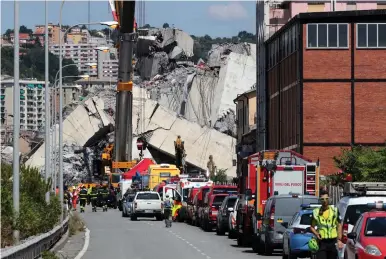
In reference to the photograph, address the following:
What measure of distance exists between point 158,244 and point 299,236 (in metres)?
11.9

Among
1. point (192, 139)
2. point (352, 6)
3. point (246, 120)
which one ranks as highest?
point (352, 6)

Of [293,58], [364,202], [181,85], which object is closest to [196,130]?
[181,85]

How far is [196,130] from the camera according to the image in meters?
137

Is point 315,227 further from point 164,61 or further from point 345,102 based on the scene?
point 164,61

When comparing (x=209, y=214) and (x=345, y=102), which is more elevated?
(x=345, y=102)

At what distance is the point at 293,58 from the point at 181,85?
76.6 m

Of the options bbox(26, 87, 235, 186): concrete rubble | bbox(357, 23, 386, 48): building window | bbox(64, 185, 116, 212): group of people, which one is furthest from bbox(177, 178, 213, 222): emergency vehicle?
bbox(26, 87, 235, 186): concrete rubble

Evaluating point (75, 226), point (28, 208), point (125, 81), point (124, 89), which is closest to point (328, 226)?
point (28, 208)

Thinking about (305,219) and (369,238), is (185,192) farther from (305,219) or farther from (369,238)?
(369,238)

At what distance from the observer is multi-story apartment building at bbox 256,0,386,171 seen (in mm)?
95750

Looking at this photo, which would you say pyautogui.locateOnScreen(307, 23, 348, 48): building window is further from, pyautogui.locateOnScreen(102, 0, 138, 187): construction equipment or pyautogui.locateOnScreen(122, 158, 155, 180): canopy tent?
pyautogui.locateOnScreen(122, 158, 155, 180): canopy tent

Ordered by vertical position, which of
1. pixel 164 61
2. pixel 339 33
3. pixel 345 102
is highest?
pixel 164 61

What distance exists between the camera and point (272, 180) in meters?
38.1

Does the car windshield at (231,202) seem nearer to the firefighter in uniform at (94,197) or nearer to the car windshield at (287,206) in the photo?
the car windshield at (287,206)
